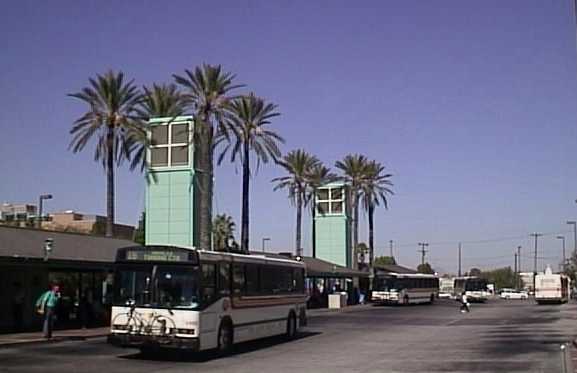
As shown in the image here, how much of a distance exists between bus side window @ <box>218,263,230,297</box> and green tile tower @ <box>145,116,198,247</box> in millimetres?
27370

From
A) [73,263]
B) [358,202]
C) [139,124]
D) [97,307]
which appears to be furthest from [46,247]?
[358,202]

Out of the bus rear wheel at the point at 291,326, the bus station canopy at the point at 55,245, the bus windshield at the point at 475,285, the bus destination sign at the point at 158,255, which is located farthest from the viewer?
the bus windshield at the point at 475,285

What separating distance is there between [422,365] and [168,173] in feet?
111

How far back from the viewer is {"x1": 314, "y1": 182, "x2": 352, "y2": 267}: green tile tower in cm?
8219

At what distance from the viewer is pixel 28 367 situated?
19.4m

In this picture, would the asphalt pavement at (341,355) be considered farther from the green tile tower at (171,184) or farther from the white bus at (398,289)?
the white bus at (398,289)

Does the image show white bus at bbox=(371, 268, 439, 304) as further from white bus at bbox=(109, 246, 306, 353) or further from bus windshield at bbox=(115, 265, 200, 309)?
bus windshield at bbox=(115, 265, 200, 309)

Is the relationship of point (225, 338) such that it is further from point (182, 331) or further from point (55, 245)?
point (55, 245)

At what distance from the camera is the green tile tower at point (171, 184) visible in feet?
169

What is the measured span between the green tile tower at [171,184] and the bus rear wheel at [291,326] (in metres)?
22.0

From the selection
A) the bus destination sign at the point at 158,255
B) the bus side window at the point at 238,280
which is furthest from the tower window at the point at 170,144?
the bus destination sign at the point at 158,255

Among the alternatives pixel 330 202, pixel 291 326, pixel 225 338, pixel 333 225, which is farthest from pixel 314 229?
pixel 225 338

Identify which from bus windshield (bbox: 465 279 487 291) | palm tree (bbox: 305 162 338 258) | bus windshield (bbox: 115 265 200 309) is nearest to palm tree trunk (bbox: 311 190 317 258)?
palm tree (bbox: 305 162 338 258)

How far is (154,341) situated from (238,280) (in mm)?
3991
